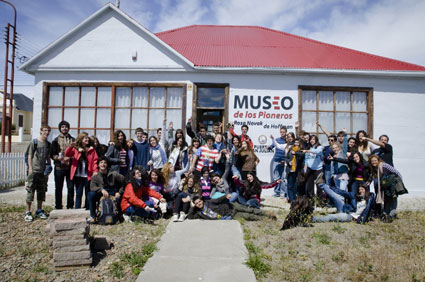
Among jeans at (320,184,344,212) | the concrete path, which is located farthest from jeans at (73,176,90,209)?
jeans at (320,184,344,212)

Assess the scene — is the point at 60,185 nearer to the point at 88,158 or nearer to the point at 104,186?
the point at 88,158

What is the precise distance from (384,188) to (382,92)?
4.52m

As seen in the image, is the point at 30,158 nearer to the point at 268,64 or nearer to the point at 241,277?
the point at 241,277

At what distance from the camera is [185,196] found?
5441 mm

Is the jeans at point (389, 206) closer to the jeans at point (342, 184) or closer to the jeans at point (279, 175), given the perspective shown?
the jeans at point (342, 184)

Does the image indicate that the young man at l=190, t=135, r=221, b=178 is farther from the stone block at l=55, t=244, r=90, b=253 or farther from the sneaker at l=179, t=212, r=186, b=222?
the stone block at l=55, t=244, r=90, b=253

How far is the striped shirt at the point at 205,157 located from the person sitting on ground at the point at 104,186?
→ 1.71m

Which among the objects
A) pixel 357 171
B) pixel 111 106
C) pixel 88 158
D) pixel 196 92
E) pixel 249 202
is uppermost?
pixel 196 92

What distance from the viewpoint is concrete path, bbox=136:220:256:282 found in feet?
10.5

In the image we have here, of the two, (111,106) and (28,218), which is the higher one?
(111,106)

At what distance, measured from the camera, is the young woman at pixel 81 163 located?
559 cm

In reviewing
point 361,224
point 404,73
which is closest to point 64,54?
point 361,224

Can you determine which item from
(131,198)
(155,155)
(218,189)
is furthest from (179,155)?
(131,198)

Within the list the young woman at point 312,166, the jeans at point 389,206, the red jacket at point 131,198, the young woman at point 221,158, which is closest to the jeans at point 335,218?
the jeans at point 389,206
